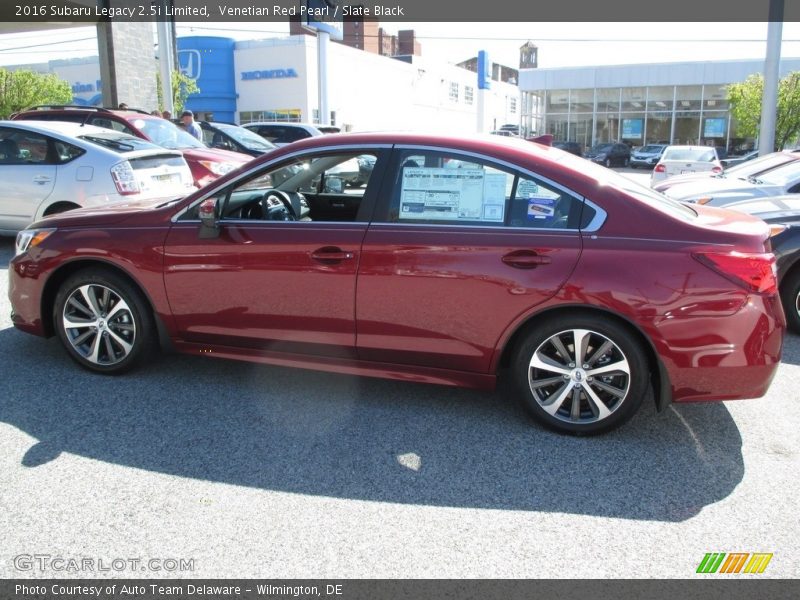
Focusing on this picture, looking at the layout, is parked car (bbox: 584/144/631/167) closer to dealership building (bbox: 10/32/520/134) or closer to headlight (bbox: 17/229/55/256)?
dealership building (bbox: 10/32/520/134)

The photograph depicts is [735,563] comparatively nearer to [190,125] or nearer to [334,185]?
[334,185]

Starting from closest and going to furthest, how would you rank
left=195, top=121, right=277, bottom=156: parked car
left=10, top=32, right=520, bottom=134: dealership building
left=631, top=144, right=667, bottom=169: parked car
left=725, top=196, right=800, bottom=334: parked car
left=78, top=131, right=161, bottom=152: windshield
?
left=725, top=196, right=800, bottom=334: parked car
left=78, top=131, right=161, bottom=152: windshield
left=195, top=121, right=277, bottom=156: parked car
left=631, top=144, right=667, bottom=169: parked car
left=10, top=32, right=520, bottom=134: dealership building

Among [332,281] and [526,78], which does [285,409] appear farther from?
[526,78]

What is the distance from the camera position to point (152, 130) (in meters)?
11.0

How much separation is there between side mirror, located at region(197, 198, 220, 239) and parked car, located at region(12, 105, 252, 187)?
6440 millimetres

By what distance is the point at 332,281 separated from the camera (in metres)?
4.05

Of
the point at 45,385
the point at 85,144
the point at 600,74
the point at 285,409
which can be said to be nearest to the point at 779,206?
the point at 285,409

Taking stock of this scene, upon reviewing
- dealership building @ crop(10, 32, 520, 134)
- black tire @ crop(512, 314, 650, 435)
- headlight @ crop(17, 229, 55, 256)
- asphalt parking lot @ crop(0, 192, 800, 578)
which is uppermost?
dealership building @ crop(10, 32, 520, 134)

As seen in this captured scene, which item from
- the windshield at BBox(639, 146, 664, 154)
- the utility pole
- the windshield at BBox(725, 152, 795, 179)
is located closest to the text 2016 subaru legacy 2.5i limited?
the windshield at BBox(725, 152, 795, 179)

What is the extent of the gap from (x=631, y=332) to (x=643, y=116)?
142ft

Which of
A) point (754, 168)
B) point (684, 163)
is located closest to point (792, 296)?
point (754, 168)

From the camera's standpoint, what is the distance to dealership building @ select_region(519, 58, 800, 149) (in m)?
41.0

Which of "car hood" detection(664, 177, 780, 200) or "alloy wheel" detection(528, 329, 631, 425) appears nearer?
"alloy wheel" detection(528, 329, 631, 425)
